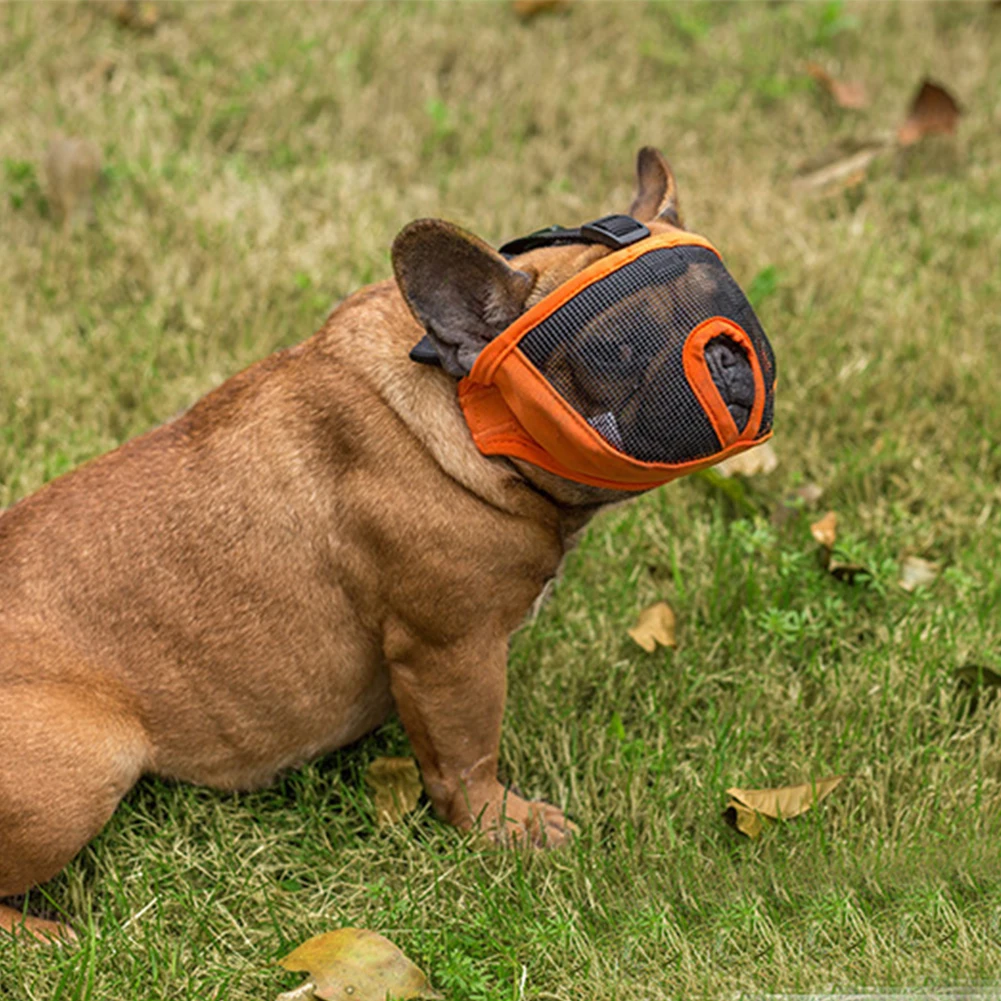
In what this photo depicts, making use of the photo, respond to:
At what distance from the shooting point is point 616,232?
2.65 metres

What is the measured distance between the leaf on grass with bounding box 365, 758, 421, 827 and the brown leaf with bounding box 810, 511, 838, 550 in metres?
1.49

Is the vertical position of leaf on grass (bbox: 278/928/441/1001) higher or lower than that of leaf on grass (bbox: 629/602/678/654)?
lower

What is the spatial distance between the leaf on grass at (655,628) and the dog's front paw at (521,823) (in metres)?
0.61

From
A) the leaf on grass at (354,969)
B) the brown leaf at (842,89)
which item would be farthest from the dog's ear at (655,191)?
the brown leaf at (842,89)

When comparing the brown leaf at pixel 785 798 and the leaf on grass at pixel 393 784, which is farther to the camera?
the leaf on grass at pixel 393 784

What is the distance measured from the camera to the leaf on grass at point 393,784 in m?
3.30

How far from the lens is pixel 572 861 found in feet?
10.2

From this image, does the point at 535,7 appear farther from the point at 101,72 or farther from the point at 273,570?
the point at 273,570

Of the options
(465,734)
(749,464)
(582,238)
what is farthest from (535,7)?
(465,734)

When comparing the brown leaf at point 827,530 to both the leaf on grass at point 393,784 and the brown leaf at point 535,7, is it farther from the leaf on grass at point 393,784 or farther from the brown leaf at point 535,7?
the brown leaf at point 535,7

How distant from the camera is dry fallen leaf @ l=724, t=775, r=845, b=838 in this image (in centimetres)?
313

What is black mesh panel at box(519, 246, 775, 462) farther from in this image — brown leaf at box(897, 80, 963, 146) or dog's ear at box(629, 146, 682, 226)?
brown leaf at box(897, 80, 963, 146)

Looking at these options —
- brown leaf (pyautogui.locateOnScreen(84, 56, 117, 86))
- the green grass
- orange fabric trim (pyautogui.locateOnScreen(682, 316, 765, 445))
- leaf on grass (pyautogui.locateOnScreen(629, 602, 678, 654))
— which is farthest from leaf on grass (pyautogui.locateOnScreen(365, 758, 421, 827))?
brown leaf (pyautogui.locateOnScreen(84, 56, 117, 86))

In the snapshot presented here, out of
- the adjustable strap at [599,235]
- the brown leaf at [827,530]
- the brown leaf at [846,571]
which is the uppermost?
the adjustable strap at [599,235]
